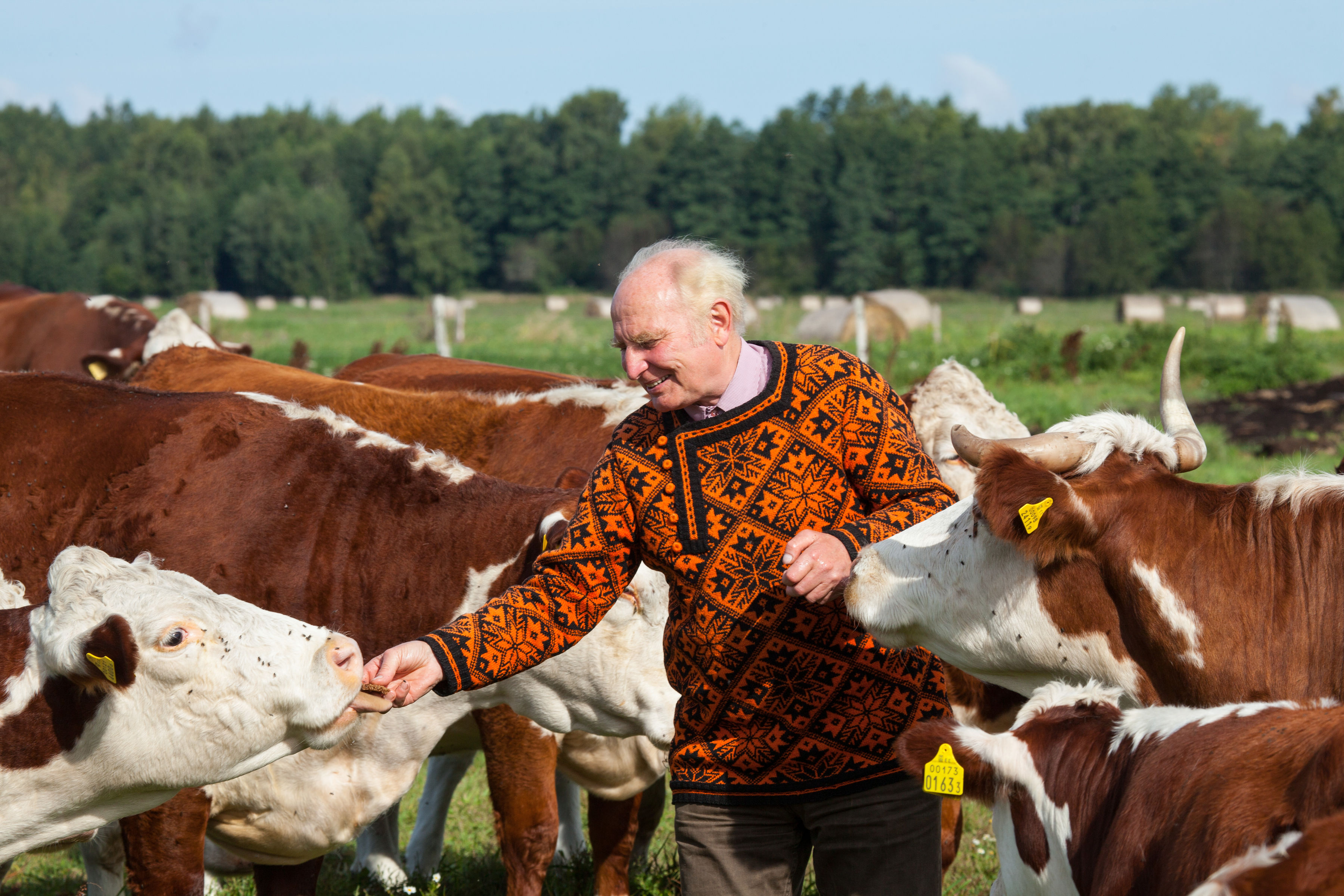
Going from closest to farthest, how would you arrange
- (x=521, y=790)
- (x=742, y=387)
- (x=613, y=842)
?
(x=742, y=387)
(x=521, y=790)
(x=613, y=842)

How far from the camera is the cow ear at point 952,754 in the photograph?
2.40 meters

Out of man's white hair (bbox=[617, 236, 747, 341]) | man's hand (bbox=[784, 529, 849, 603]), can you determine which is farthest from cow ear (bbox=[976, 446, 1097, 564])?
man's white hair (bbox=[617, 236, 747, 341])

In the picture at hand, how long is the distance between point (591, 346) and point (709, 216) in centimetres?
5259

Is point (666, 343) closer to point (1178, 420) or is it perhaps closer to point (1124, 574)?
point (1124, 574)

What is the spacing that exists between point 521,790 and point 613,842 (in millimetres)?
534

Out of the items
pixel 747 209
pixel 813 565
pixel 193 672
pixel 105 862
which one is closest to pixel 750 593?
pixel 813 565

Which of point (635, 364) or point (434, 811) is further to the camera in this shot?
point (434, 811)

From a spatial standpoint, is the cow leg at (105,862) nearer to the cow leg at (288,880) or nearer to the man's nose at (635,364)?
the cow leg at (288,880)

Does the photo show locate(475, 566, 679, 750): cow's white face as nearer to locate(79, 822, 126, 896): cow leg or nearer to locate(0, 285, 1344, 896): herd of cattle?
locate(0, 285, 1344, 896): herd of cattle

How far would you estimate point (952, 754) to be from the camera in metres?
2.40

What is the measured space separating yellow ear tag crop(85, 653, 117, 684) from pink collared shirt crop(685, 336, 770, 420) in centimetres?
131

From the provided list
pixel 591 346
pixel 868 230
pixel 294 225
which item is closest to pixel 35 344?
pixel 591 346

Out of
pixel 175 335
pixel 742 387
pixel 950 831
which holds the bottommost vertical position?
pixel 950 831

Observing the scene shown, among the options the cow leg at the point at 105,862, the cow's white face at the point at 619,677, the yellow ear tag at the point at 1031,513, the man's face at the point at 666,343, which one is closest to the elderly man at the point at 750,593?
the man's face at the point at 666,343
